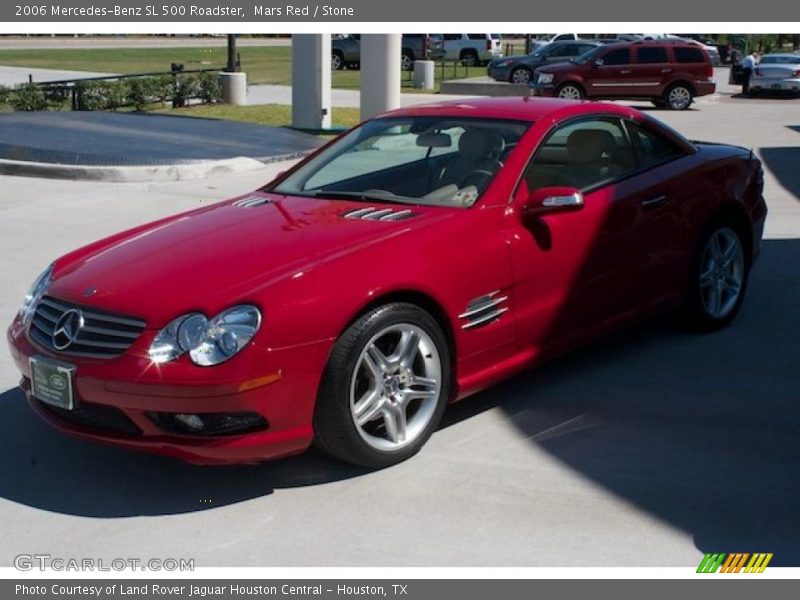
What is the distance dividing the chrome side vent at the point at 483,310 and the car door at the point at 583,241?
0.13m

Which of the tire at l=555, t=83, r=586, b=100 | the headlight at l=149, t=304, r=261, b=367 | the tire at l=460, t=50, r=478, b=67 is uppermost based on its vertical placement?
the headlight at l=149, t=304, r=261, b=367

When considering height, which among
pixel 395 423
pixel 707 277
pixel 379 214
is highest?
pixel 379 214

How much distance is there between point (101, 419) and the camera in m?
4.78

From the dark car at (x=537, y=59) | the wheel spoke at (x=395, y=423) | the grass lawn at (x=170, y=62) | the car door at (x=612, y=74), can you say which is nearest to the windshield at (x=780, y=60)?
the dark car at (x=537, y=59)

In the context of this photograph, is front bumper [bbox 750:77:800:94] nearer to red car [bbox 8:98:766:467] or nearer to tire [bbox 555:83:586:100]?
tire [bbox 555:83:586:100]

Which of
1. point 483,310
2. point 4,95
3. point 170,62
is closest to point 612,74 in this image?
point 4,95

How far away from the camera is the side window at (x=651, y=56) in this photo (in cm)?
2908

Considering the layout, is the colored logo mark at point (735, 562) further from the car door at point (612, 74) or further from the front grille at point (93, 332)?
the car door at point (612, 74)

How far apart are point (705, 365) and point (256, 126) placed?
13370 mm

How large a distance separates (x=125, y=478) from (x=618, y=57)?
2602cm

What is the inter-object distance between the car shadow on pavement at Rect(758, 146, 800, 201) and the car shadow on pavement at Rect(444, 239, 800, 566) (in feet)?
Answer: 21.4

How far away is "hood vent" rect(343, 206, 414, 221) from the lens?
5.48m

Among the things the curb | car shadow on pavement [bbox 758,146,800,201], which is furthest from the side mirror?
the curb

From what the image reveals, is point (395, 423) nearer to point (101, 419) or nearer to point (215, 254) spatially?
point (215, 254)
